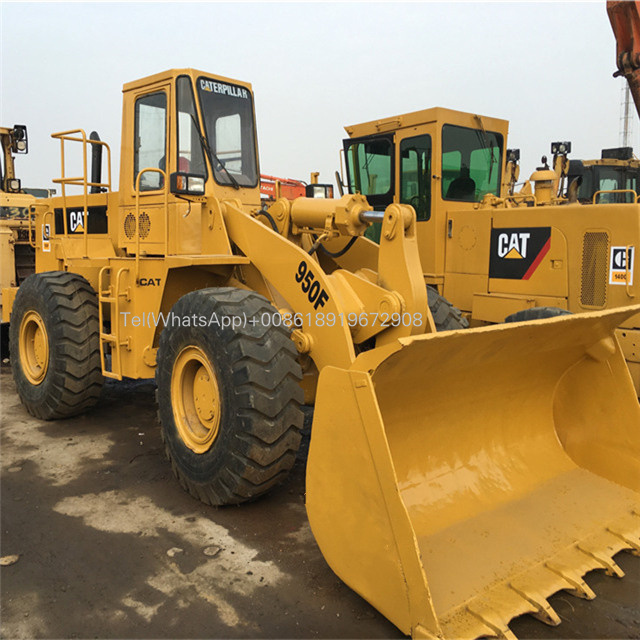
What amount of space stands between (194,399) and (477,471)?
1.91 metres

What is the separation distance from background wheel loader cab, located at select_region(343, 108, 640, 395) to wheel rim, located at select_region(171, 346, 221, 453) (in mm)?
3593

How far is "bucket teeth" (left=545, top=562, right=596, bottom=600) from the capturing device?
9.59ft

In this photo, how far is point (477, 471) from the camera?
3.68m

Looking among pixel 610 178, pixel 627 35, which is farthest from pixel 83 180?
pixel 610 178

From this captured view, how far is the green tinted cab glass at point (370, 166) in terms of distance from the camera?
23.7 ft

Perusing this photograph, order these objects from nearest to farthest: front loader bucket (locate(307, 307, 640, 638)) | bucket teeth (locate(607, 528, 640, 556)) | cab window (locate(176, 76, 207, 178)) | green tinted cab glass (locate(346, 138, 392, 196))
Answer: front loader bucket (locate(307, 307, 640, 638)), bucket teeth (locate(607, 528, 640, 556)), cab window (locate(176, 76, 207, 178)), green tinted cab glass (locate(346, 138, 392, 196))

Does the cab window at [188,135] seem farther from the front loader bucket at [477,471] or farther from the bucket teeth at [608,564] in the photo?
the bucket teeth at [608,564]

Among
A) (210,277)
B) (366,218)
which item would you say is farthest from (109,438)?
(366,218)

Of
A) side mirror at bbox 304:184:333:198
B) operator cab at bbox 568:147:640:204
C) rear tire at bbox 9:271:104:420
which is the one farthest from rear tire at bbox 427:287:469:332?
operator cab at bbox 568:147:640:204

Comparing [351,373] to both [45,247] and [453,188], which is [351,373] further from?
[45,247]

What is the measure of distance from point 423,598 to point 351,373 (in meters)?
0.99

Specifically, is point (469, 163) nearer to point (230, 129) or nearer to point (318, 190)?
point (318, 190)

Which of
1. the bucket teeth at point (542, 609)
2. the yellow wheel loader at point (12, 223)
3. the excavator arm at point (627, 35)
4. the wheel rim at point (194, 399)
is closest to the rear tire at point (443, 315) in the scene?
the wheel rim at point (194, 399)

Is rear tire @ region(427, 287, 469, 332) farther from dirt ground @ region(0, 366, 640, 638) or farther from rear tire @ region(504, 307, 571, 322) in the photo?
dirt ground @ region(0, 366, 640, 638)
